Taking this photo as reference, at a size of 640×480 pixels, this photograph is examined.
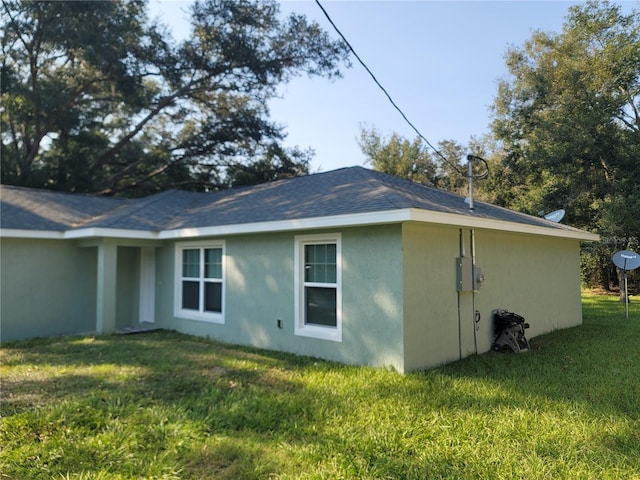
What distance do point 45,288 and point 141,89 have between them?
1118 cm

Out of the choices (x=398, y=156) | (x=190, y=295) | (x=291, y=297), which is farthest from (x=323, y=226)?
(x=398, y=156)

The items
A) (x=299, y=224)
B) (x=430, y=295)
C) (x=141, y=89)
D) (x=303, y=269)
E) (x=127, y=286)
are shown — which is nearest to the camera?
(x=430, y=295)

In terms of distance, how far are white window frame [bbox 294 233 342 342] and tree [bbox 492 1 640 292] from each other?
521 inches

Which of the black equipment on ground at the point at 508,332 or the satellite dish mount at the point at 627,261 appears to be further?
the satellite dish mount at the point at 627,261

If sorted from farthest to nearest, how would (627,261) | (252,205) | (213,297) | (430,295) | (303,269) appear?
(627,261)
(252,205)
(213,297)
(303,269)
(430,295)

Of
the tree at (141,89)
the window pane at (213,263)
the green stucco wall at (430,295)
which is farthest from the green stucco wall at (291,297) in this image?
the tree at (141,89)

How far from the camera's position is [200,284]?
8992mm

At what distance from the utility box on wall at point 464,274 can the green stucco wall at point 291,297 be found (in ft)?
4.66

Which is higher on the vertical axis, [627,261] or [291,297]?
[627,261]

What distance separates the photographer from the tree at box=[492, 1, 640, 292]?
1623cm

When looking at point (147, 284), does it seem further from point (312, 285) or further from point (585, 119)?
point (585, 119)

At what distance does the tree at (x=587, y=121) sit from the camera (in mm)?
16234

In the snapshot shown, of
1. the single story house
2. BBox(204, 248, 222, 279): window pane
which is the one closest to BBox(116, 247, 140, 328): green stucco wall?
the single story house

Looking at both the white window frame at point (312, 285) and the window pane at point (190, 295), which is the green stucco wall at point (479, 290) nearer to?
the white window frame at point (312, 285)
